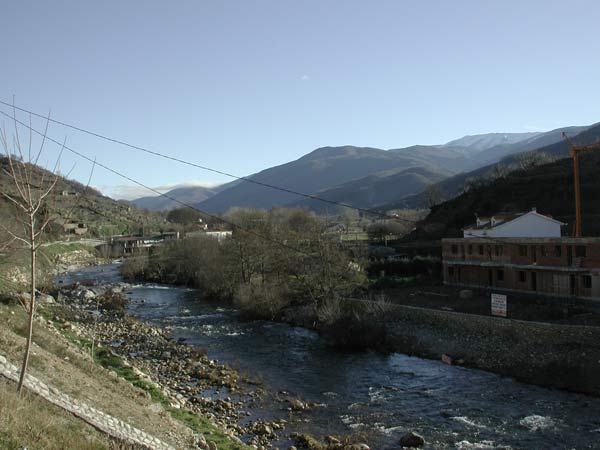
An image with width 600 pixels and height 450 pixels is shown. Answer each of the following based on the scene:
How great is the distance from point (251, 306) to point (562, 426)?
27.6 m

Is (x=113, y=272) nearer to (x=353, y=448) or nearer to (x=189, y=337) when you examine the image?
(x=189, y=337)

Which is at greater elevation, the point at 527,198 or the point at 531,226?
the point at 527,198

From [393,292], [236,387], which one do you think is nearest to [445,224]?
[393,292]

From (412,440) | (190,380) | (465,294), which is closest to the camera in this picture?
(412,440)

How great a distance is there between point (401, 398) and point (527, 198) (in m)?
70.9

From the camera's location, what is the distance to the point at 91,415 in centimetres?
1237

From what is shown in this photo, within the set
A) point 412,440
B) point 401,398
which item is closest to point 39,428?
point 412,440

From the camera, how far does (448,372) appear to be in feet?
90.8

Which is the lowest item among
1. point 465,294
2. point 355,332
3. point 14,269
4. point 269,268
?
point 355,332

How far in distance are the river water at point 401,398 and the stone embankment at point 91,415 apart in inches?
319

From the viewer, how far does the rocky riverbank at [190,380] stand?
1864 centimetres

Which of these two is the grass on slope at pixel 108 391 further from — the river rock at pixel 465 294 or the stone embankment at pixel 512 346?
the river rock at pixel 465 294

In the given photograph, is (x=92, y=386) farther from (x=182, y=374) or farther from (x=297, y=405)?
(x=182, y=374)

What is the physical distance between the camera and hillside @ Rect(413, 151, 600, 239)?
7899 centimetres
